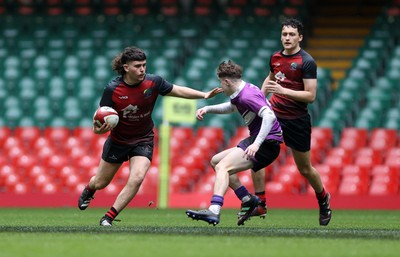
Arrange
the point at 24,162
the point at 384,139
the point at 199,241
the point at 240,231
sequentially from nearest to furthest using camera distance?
the point at 199,241 → the point at 240,231 → the point at 384,139 → the point at 24,162

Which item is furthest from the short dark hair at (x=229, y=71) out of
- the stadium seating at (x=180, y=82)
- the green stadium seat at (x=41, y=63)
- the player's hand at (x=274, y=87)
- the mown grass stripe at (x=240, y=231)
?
the green stadium seat at (x=41, y=63)

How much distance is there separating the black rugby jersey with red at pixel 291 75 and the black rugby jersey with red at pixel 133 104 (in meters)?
1.23

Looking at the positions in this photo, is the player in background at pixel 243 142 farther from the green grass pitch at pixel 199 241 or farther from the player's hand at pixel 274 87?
the green grass pitch at pixel 199 241

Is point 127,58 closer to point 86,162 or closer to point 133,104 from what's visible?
point 133,104

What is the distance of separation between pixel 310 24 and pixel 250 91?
48.3 ft

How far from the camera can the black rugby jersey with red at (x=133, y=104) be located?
37.8ft

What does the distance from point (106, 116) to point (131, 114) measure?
418mm

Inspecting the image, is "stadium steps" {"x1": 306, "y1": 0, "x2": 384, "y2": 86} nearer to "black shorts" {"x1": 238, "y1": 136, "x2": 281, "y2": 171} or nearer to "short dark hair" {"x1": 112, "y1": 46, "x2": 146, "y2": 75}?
"black shorts" {"x1": 238, "y1": 136, "x2": 281, "y2": 171}

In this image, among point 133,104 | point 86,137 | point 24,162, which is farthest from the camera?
point 86,137

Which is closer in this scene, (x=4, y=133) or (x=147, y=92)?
(x=147, y=92)

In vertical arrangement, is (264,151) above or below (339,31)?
below

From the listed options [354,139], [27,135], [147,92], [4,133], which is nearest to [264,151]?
[147,92]

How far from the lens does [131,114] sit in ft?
38.0

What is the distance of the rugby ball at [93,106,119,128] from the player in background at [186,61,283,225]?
35.9 inches
